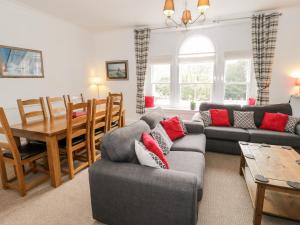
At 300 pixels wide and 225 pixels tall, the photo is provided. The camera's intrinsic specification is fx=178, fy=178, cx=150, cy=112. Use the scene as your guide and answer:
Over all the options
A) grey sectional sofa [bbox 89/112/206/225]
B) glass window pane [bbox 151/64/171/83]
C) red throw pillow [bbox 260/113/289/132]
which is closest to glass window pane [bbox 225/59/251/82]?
red throw pillow [bbox 260/113/289/132]

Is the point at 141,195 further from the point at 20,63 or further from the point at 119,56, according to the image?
the point at 119,56

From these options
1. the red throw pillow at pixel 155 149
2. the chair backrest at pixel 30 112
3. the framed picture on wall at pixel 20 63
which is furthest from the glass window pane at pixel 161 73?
the red throw pillow at pixel 155 149

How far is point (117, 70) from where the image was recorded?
17.3 ft

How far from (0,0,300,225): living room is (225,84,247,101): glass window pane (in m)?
0.02

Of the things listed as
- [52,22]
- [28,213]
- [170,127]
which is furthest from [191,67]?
[28,213]

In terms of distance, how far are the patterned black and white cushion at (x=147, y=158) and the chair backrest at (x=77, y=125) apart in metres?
1.08

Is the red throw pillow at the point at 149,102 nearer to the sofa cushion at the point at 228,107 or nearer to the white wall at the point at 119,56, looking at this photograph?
the white wall at the point at 119,56

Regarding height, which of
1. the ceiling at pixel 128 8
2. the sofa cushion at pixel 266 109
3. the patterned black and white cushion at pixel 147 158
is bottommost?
the patterned black and white cushion at pixel 147 158

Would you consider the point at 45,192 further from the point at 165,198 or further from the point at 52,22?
the point at 52,22

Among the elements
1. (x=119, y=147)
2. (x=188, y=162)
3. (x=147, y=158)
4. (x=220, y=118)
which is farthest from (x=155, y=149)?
(x=220, y=118)

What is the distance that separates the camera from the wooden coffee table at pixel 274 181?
62.1 inches

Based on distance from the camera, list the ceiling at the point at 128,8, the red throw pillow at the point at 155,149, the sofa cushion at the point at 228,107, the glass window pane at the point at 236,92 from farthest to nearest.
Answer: the glass window pane at the point at 236,92 < the sofa cushion at the point at 228,107 < the ceiling at the point at 128,8 < the red throw pillow at the point at 155,149

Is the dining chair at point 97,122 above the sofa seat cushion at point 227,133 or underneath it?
above

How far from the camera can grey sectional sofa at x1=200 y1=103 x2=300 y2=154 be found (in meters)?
2.91
